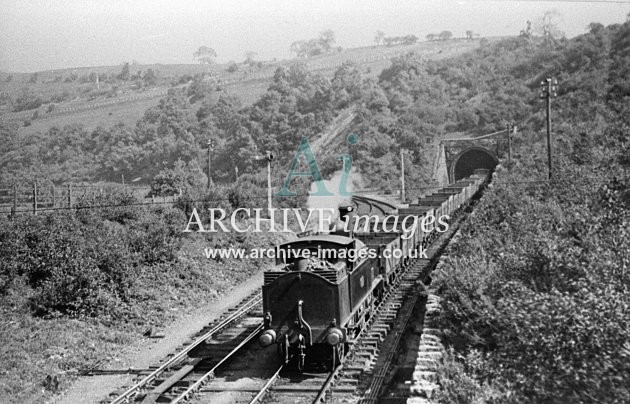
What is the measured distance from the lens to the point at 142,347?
15.9 meters

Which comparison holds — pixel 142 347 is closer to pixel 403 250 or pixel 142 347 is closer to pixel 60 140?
pixel 403 250

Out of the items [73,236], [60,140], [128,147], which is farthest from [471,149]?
[73,236]

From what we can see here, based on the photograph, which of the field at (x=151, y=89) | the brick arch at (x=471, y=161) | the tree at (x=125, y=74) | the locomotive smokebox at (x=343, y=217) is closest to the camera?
the locomotive smokebox at (x=343, y=217)

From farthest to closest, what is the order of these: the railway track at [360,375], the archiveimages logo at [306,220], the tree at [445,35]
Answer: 1. the tree at [445,35]
2. the archiveimages logo at [306,220]
3. the railway track at [360,375]

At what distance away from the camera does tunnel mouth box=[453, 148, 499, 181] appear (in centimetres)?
5644

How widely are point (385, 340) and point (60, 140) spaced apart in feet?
137

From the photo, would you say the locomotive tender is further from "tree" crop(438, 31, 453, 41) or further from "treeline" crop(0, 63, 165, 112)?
"tree" crop(438, 31, 453, 41)

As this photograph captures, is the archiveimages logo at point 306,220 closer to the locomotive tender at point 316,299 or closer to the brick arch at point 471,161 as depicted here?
the locomotive tender at point 316,299

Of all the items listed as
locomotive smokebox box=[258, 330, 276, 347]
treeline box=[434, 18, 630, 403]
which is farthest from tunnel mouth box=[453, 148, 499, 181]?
locomotive smokebox box=[258, 330, 276, 347]

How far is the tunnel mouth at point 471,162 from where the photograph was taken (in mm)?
56438

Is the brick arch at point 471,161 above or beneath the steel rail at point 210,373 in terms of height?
above

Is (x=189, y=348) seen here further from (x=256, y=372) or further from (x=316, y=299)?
(x=316, y=299)

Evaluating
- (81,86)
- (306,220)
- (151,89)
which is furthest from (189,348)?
(151,89)

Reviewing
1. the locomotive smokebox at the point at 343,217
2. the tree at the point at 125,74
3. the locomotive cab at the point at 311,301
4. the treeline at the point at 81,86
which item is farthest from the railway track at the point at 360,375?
the tree at the point at 125,74
